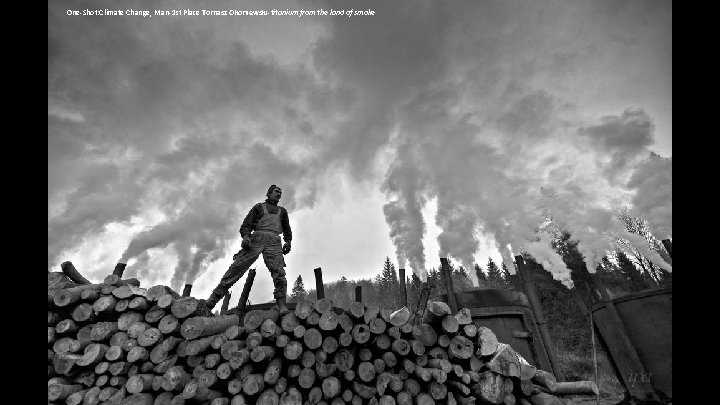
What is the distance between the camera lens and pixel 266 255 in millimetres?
5336

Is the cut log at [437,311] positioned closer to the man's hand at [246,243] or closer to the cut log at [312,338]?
the cut log at [312,338]

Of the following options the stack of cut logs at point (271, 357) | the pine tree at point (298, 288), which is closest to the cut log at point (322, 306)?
→ the stack of cut logs at point (271, 357)

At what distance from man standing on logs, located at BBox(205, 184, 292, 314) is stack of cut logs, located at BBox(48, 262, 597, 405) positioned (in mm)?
1188

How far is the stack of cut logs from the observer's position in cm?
299

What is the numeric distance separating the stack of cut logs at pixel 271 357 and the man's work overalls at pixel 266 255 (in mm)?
1282

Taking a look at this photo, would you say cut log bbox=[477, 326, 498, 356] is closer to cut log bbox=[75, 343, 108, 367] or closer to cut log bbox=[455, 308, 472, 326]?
cut log bbox=[455, 308, 472, 326]

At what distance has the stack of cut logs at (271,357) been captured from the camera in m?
2.99

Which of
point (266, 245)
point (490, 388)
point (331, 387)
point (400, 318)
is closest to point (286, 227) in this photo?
point (266, 245)
